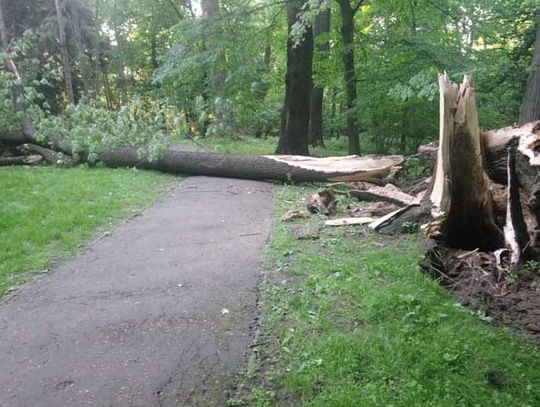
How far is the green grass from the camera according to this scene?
16.9ft

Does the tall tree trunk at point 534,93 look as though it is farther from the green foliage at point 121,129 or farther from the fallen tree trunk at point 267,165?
the green foliage at point 121,129

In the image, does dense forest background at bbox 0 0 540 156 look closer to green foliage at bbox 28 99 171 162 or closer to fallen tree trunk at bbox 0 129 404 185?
green foliage at bbox 28 99 171 162

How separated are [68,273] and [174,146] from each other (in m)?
8.27

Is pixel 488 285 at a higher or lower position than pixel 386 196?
lower

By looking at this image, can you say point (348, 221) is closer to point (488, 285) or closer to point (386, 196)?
point (386, 196)

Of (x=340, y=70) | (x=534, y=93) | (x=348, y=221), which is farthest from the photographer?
(x=340, y=70)

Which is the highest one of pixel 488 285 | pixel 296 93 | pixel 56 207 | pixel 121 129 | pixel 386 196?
pixel 296 93

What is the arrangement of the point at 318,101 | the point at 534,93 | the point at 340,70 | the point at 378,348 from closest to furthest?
the point at 378,348, the point at 534,93, the point at 340,70, the point at 318,101

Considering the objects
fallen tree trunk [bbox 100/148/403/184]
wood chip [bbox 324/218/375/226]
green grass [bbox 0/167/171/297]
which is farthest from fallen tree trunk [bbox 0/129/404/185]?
wood chip [bbox 324/218/375/226]

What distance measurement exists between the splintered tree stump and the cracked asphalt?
1.98 metres

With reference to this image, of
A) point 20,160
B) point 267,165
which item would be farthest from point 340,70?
point 20,160

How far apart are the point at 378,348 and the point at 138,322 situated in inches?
74.4

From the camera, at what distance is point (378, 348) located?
125 inches

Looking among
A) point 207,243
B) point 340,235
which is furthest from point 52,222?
point 340,235
